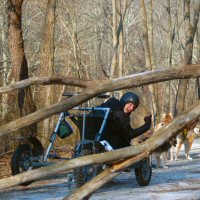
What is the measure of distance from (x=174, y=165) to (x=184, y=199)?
6.42 metres

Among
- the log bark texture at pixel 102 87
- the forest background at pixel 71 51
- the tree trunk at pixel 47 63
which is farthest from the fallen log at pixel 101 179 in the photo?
the tree trunk at pixel 47 63

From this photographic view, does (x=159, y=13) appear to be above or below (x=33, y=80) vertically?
above

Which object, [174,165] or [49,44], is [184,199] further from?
[49,44]

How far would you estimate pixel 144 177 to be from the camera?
12.4 meters

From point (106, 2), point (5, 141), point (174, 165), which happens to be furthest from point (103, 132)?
point (106, 2)

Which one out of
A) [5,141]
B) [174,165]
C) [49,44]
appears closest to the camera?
[5,141]

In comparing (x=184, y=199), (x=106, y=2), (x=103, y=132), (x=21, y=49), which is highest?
(x=106, y=2)

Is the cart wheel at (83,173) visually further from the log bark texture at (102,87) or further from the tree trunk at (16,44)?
the tree trunk at (16,44)

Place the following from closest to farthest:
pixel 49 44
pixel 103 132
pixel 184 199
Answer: pixel 184 199
pixel 103 132
pixel 49 44

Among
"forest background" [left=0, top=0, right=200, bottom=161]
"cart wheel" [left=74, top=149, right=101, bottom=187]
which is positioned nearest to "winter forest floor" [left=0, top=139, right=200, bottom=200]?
"cart wheel" [left=74, top=149, right=101, bottom=187]

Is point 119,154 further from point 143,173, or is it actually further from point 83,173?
point 143,173

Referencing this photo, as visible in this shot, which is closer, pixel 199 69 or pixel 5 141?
pixel 199 69

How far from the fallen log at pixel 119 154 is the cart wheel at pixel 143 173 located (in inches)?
261

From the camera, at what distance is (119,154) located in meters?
5.48
